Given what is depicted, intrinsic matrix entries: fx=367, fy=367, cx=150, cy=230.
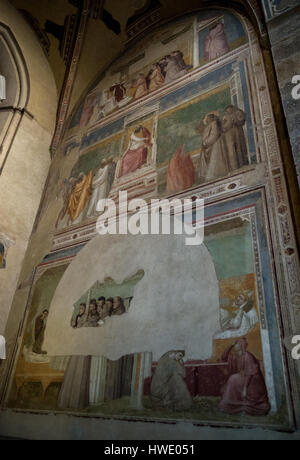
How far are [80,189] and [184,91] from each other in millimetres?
2324

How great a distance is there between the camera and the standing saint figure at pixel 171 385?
3342 mm

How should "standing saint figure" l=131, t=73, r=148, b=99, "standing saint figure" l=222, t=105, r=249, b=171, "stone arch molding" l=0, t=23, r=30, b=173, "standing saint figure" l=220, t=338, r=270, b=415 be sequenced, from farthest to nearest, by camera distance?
"stone arch molding" l=0, t=23, r=30, b=173, "standing saint figure" l=131, t=73, r=148, b=99, "standing saint figure" l=222, t=105, r=249, b=171, "standing saint figure" l=220, t=338, r=270, b=415

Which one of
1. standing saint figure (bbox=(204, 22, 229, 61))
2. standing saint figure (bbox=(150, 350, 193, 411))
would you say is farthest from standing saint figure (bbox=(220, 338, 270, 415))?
standing saint figure (bbox=(204, 22, 229, 61))

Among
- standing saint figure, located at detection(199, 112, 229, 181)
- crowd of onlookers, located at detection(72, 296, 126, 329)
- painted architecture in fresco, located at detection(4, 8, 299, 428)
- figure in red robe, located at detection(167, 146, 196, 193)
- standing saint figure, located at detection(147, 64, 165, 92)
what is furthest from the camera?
standing saint figure, located at detection(147, 64, 165, 92)

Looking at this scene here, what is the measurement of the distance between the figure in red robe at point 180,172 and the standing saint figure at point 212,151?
0.17 metres

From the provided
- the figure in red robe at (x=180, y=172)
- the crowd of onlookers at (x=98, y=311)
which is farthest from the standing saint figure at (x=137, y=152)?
the crowd of onlookers at (x=98, y=311)

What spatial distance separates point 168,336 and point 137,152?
311 cm

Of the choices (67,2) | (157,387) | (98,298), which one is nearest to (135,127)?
(98,298)

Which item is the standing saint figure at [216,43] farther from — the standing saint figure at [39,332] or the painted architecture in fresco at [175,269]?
the standing saint figure at [39,332]

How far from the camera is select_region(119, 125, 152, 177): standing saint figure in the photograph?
5609 millimetres

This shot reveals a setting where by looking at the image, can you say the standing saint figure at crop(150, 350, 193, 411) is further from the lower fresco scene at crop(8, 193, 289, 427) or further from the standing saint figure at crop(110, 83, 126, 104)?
the standing saint figure at crop(110, 83, 126, 104)

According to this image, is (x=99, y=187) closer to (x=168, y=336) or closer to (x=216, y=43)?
(x=168, y=336)

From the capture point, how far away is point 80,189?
6.15 m

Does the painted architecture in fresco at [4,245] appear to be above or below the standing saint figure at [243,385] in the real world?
above
